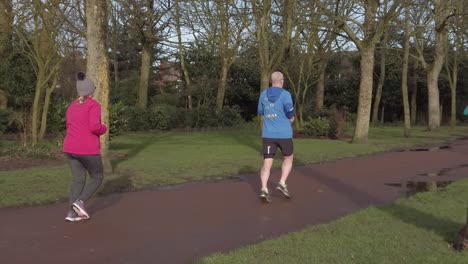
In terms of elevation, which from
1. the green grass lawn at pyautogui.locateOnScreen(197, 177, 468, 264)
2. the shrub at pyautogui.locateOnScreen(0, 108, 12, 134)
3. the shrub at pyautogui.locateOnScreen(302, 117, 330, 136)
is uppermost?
the shrub at pyautogui.locateOnScreen(0, 108, 12, 134)

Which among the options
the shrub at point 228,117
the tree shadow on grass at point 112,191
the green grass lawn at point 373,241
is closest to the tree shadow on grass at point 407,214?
the green grass lawn at point 373,241

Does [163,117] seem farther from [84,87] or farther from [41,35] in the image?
[84,87]

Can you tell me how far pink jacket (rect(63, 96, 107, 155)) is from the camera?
6.47 metres

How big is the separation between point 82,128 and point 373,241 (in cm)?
362

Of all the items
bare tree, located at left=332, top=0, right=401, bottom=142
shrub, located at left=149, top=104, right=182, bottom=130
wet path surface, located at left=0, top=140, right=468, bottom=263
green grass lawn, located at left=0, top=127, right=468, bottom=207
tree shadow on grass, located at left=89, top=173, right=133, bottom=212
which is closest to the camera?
wet path surface, located at left=0, top=140, right=468, bottom=263

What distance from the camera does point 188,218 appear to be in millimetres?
7023

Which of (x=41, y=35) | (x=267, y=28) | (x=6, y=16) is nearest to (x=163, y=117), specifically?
(x=267, y=28)

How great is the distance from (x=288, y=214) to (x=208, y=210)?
1.13m

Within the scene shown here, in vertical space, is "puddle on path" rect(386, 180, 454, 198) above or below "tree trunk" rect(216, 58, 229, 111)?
below

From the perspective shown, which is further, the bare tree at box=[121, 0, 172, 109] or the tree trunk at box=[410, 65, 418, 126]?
the tree trunk at box=[410, 65, 418, 126]

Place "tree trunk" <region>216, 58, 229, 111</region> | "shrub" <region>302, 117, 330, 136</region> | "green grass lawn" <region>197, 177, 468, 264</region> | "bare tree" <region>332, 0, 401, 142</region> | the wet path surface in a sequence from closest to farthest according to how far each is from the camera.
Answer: "green grass lawn" <region>197, 177, 468, 264</region> < the wet path surface < "bare tree" <region>332, 0, 401, 142</region> < "shrub" <region>302, 117, 330, 136</region> < "tree trunk" <region>216, 58, 229, 111</region>

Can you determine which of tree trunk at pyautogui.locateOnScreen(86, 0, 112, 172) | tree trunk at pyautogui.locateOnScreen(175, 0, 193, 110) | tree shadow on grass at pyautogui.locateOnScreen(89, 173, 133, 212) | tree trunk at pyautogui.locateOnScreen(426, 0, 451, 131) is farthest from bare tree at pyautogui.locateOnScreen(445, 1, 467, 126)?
tree shadow on grass at pyautogui.locateOnScreen(89, 173, 133, 212)

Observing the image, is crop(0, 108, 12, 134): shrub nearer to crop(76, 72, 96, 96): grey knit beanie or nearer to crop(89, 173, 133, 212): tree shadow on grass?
crop(89, 173, 133, 212): tree shadow on grass

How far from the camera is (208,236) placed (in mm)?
6062
